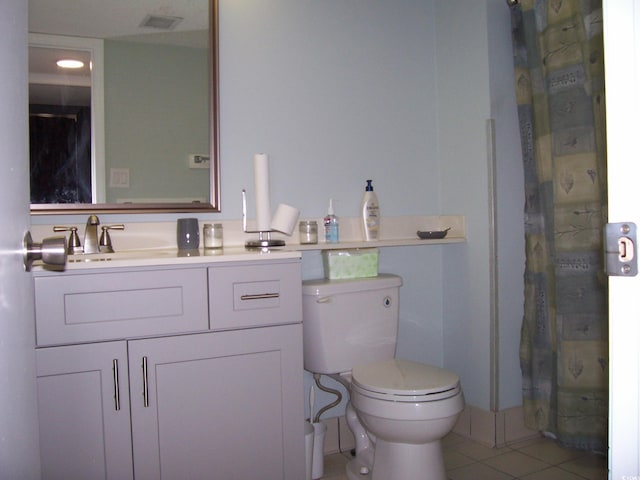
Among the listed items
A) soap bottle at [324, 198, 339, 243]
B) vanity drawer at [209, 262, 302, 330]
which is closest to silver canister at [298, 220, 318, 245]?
soap bottle at [324, 198, 339, 243]

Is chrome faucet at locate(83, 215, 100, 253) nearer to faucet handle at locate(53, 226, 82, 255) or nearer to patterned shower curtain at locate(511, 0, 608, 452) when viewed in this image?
faucet handle at locate(53, 226, 82, 255)

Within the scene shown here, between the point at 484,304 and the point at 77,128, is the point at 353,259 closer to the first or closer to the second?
the point at 484,304

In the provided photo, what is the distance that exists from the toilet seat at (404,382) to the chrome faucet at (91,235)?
1.04m

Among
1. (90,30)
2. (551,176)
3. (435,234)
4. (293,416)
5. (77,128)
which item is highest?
(90,30)

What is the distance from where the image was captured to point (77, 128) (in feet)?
6.41

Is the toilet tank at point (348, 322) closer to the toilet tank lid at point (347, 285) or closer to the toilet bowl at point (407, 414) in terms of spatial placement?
the toilet tank lid at point (347, 285)

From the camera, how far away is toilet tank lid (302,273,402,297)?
209 centimetres

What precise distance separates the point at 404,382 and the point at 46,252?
4.54 feet

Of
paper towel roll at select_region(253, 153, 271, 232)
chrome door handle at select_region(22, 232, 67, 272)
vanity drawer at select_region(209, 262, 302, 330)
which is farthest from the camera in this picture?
paper towel roll at select_region(253, 153, 271, 232)

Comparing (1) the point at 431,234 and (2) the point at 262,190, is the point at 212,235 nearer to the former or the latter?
(2) the point at 262,190

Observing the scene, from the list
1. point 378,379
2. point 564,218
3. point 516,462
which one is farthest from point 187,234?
point 516,462

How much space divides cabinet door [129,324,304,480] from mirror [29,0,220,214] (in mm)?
657

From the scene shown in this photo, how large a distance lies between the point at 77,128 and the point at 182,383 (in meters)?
0.99

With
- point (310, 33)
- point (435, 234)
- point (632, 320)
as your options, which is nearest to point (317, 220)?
point (435, 234)
